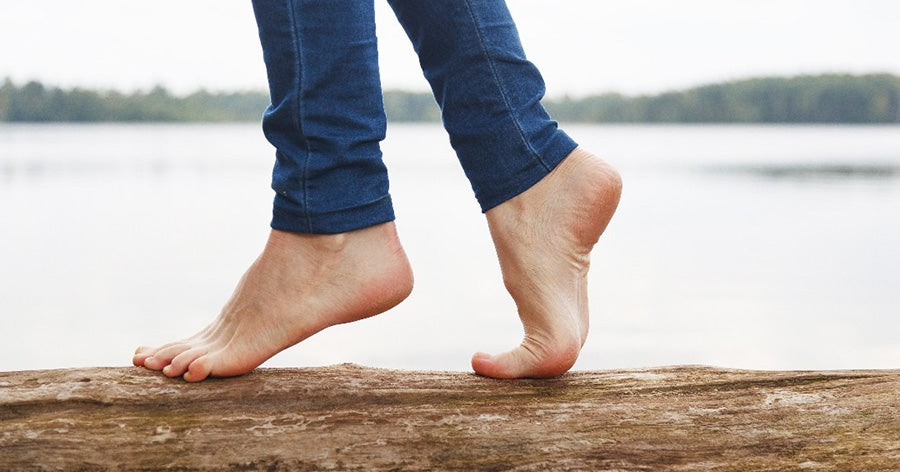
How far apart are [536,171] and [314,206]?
0.33 metres

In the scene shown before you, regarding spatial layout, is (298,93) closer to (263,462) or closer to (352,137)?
(352,137)

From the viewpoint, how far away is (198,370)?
1.33 m

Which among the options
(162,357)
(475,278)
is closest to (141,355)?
(162,357)

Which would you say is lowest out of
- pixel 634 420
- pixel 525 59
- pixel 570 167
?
pixel 634 420

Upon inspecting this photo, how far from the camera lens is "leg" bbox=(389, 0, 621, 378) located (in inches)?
52.8

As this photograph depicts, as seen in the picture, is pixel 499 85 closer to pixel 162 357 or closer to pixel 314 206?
pixel 314 206

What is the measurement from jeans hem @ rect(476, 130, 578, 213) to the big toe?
0.73ft

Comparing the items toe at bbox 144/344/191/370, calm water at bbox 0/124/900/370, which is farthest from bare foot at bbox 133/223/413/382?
calm water at bbox 0/124/900/370

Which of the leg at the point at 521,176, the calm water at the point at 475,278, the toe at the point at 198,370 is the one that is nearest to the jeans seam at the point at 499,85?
the leg at the point at 521,176

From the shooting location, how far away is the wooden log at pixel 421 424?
1184 millimetres

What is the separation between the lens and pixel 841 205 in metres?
9.16

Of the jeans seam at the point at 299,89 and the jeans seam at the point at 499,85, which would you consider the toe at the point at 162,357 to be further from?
the jeans seam at the point at 499,85

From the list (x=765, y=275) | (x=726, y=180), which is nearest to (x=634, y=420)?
(x=765, y=275)

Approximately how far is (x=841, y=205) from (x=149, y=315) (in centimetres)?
689
